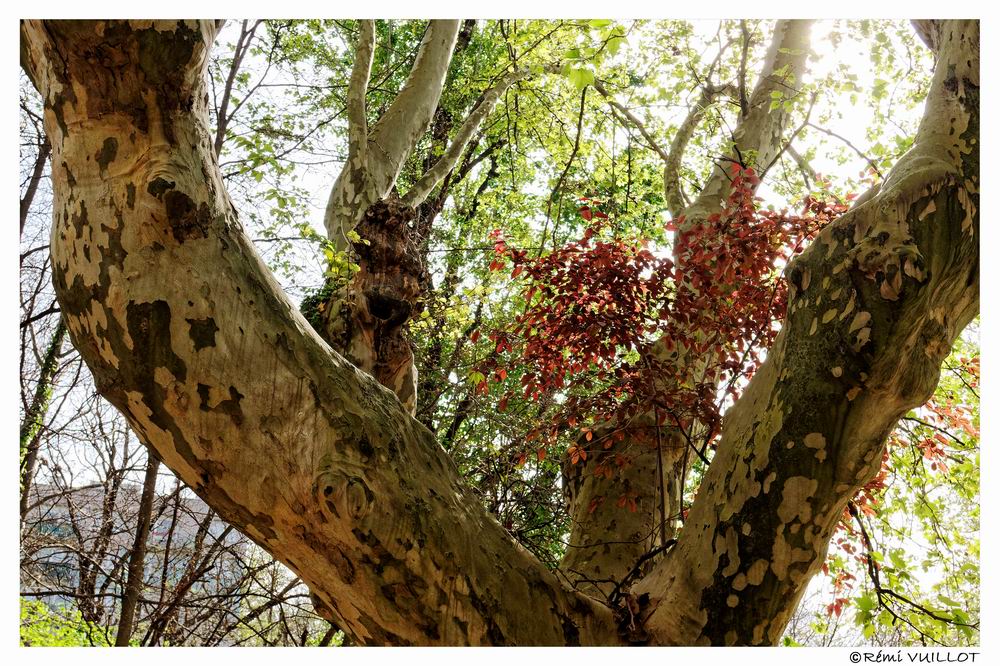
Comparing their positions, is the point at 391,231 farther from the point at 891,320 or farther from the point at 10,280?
the point at 891,320

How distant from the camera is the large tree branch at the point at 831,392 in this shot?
157cm

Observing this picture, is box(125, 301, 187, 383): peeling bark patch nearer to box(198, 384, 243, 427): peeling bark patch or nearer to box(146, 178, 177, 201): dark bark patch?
box(198, 384, 243, 427): peeling bark patch

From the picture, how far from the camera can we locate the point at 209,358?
1.40m

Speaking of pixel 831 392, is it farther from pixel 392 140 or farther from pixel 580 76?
pixel 392 140

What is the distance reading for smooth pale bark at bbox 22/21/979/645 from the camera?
141cm

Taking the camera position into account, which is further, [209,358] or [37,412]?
[37,412]

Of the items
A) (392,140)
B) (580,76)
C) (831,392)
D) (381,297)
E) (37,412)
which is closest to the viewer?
(831,392)

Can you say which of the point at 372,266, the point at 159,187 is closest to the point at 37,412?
the point at 372,266

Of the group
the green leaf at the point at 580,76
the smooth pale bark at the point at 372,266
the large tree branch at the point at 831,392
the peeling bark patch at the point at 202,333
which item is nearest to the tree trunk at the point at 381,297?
the smooth pale bark at the point at 372,266

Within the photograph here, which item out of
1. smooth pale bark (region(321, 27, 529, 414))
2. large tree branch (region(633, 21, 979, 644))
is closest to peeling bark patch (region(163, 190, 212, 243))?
smooth pale bark (region(321, 27, 529, 414))

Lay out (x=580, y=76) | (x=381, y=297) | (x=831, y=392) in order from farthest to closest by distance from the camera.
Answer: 1. (x=381, y=297)
2. (x=580, y=76)
3. (x=831, y=392)

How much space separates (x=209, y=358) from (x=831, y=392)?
1.29 meters

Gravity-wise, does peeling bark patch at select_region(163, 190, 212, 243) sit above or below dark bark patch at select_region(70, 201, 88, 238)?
above
